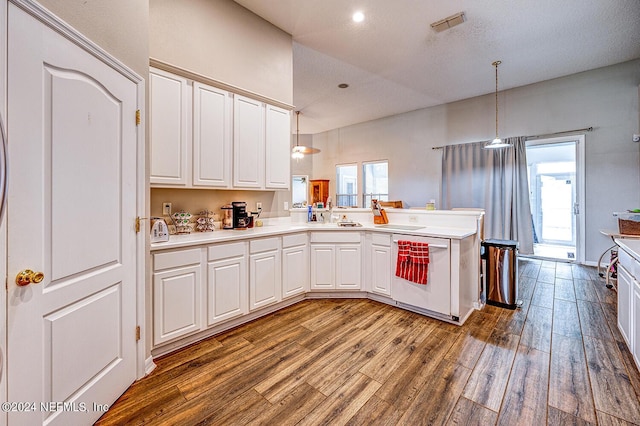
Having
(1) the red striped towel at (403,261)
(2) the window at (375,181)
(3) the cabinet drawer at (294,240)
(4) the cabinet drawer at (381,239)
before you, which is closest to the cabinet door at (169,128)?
(3) the cabinet drawer at (294,240)

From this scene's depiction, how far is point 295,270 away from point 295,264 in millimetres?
68

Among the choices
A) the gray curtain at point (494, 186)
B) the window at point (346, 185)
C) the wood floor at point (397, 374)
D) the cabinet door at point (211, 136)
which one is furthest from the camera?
the window at point (346, 185)

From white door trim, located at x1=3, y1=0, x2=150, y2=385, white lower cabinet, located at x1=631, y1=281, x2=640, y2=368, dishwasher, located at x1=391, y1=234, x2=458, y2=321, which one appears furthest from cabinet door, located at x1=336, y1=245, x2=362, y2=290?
white lower cabinet, located at x1=631, y1=281, x2=640, y2=368

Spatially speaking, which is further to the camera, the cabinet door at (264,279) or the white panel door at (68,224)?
the cabinet door at (264,279)

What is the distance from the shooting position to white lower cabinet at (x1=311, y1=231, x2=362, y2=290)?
10.7 ft

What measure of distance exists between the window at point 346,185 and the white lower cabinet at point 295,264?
5024mm

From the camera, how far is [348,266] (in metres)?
3.29

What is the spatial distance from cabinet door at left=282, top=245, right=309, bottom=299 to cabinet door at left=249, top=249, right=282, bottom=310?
0.08 metres

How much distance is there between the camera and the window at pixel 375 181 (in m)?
7.36

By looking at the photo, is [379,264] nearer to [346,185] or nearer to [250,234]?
[250,234]

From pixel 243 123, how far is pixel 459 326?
3.01 metres

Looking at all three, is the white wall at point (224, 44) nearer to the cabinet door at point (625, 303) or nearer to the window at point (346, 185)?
the cabinet door at point (625, 303)

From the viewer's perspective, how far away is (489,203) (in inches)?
218

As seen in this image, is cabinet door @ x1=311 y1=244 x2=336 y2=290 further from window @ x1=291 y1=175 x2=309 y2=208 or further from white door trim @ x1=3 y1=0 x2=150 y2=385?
window @ x1=291 y1=175 x2=309 y2=208
